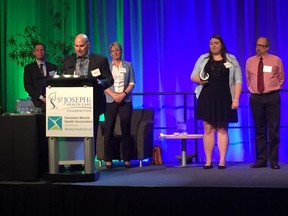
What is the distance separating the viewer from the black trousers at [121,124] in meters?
5.49

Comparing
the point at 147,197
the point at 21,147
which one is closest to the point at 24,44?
the point at 21,147

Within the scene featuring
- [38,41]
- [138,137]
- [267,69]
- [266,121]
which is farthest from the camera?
[38,41]

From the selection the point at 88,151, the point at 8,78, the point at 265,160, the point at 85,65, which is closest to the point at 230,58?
the point at 265,160

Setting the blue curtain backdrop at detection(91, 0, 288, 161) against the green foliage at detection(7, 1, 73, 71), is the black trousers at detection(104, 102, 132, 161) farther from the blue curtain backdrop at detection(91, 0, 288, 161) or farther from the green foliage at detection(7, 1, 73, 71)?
the green foliage at detection(7, 1, 73, 71)

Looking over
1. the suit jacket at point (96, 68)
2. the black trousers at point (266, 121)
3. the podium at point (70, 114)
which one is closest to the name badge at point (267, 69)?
the black trousers at point (266, 121)

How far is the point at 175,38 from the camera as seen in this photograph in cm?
689

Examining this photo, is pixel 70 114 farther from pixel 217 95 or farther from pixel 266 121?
pixel 266 121

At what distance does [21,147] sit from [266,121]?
257cm

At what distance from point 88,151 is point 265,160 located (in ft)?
6.92

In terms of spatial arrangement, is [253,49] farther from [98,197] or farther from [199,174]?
[98,197]

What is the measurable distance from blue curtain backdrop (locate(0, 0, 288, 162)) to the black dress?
154cm

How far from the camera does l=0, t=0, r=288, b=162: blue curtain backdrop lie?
6.70 metres

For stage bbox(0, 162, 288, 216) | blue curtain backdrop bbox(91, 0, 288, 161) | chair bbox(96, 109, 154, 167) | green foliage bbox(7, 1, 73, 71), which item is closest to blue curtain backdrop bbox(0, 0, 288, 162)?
blue curtain backdrop bbox(91, 0, 288, 161)

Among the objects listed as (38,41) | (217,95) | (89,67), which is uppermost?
(38,41)
